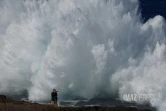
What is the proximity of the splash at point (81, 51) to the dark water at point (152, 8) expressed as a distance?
14.0 metres

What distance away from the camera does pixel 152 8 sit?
3602 inches

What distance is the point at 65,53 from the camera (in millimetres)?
59375

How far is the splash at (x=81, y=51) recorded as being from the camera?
57.6m

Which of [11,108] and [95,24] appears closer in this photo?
[11,108]

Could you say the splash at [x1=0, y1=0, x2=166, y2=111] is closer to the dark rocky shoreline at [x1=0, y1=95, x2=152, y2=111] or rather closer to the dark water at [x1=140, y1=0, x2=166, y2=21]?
the dark rocky shoreline at [x1=0, y1=95, x2=152, y2=111]

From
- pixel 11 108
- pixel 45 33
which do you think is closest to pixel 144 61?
pixel 45 33

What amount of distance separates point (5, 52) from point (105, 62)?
35.7 ft

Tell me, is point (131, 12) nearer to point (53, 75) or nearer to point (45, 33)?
point (45, 33)

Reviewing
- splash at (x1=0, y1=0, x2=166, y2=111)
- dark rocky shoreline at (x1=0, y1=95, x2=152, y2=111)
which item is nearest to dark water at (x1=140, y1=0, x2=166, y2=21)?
splash at (x1=0, y1=0, x2=166, y2=111)

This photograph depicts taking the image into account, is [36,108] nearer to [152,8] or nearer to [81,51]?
[81,51]

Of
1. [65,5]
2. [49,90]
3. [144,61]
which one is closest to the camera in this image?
[49,90]

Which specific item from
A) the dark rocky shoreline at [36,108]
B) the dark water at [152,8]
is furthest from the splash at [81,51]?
the dark water at [152,8]

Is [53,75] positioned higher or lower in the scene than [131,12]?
lower

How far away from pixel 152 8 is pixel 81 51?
33.5 meters
